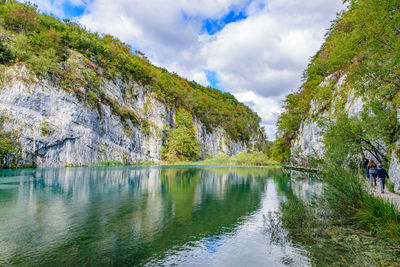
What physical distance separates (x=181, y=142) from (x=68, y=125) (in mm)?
33196

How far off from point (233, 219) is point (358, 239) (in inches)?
202

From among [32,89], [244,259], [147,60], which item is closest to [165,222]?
[244,259]

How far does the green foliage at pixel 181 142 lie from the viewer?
70.4 m

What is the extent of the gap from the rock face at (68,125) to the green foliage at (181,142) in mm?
4068

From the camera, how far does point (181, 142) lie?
72438 millimetres

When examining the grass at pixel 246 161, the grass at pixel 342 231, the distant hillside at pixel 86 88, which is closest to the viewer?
the grass at pixel 342 231

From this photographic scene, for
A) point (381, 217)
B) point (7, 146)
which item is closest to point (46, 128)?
point (7, 146)

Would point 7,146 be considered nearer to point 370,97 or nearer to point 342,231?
point 342,231

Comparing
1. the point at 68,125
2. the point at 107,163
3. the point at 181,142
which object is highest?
the point at 68,125

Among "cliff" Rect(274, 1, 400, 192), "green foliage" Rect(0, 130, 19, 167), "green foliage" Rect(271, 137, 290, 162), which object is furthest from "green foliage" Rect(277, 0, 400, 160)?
"green foliage" Rect(0, 130, 19, 167)

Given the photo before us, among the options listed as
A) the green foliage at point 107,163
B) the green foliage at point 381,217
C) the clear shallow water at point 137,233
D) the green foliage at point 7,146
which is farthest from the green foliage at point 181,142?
the green foliage at point 381,217

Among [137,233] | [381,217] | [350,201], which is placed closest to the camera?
[381,217]

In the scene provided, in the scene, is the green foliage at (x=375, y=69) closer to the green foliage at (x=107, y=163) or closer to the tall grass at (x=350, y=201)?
the tall grass at (x=350, y=201)

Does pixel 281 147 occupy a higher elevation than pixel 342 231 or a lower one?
higher
